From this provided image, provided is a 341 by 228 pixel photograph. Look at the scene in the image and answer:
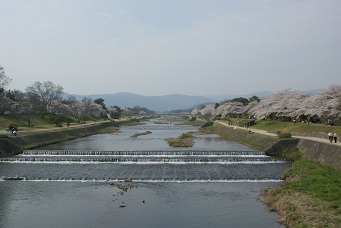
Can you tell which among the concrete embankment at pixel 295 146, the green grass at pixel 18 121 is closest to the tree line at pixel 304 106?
the concrete embankment at pixel 295 146

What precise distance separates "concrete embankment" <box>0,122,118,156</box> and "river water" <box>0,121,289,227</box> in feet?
11.6

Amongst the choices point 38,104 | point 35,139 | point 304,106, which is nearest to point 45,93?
point 38,104

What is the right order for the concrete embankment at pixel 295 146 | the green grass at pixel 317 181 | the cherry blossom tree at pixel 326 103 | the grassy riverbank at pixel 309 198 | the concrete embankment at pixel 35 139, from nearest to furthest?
the grassy riverbank at pixel 309 198
the green grass at pixel 317 181
the concrete embankment at pixel 295 146
the concrete embankment at pixel 35 139
the cherry blossom tree at pixel 326 103

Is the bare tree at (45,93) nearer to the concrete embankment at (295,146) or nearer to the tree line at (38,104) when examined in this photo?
the tree line at (38,104)

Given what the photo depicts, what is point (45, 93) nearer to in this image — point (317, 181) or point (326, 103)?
point (326, 103)

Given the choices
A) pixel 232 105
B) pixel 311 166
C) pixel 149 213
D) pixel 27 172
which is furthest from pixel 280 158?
pixel 232 105

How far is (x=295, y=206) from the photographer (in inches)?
691

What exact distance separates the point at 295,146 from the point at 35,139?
3240 cm

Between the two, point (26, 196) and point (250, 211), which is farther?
point (26, 196)

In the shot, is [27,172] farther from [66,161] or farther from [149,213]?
[149,213]

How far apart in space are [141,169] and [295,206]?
595 inches

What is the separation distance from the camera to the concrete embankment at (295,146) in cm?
2766

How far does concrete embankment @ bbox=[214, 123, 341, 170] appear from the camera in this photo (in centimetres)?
2766

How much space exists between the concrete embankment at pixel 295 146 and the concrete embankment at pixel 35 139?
27.1 m
